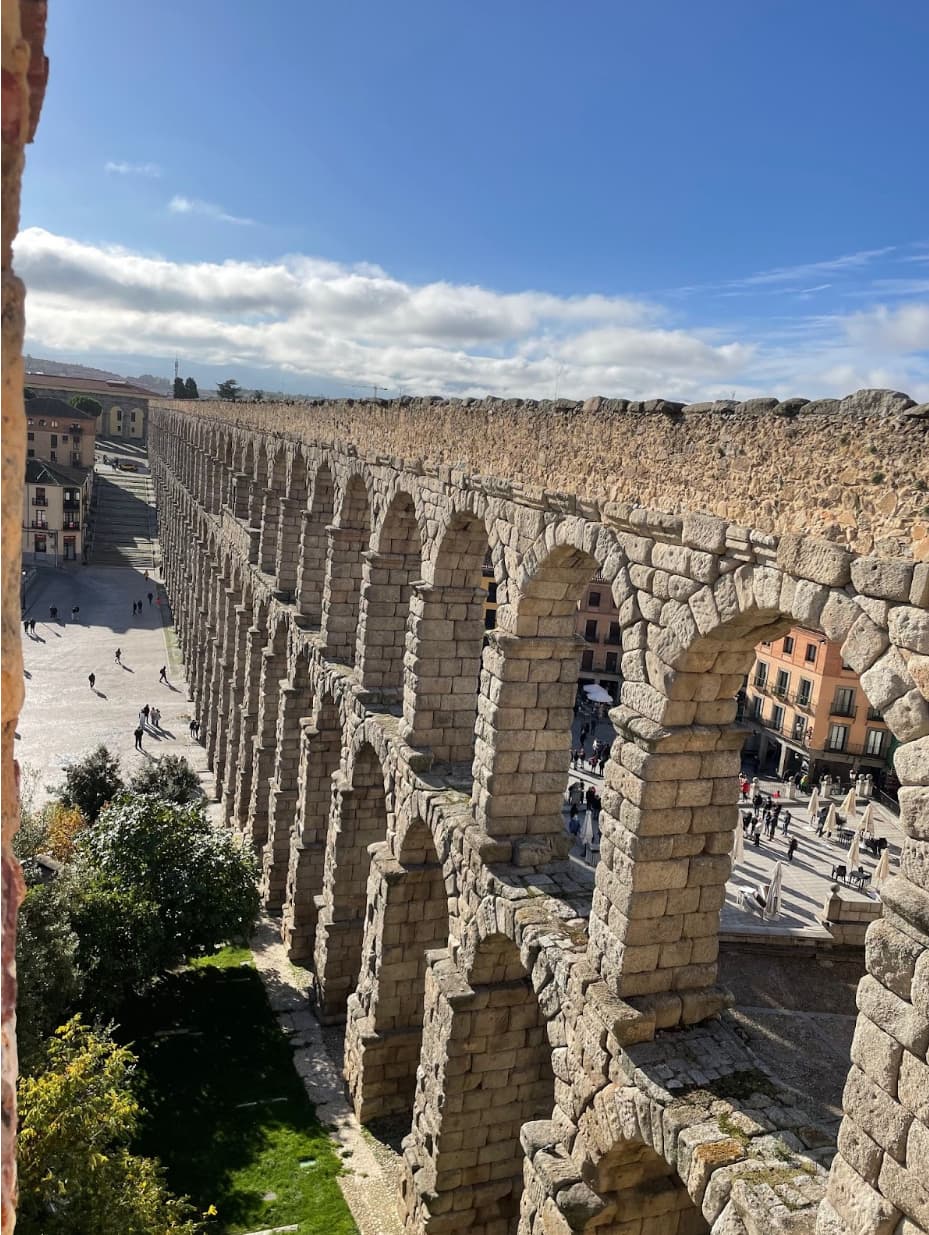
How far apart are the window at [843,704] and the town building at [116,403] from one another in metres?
107

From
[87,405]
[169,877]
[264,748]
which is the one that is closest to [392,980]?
[169,877]

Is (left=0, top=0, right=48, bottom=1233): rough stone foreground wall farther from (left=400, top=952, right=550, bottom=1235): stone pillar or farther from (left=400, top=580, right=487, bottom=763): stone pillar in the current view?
(left=400, top=580, right=487, bottom=763): stone pillar

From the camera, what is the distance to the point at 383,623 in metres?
18.4

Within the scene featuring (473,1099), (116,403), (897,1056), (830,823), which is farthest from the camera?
(116,403)

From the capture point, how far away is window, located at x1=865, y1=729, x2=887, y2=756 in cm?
3606

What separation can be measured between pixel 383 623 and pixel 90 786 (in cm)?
1467

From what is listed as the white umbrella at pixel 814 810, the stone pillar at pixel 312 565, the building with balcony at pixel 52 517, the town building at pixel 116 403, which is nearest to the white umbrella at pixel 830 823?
the white umbrella at pixel 814 810

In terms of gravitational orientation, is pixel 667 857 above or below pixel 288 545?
below

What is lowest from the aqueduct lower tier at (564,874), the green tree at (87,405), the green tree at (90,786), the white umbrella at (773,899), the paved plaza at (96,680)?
the paved plaza at (96,680)

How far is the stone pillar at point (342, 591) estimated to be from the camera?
824 inches

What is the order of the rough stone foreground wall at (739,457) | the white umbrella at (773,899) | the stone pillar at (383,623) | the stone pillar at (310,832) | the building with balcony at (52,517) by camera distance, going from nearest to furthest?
1. the rough stone foreground wall at (739,457)
2. the stone pillar at (383,623)
3. the white umbrella at (773,899)
4. the stone pillar at (310,832)
5. the building with balcony at (52,517)

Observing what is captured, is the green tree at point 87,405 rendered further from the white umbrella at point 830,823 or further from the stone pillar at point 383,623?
the stone pillar at point 383,623

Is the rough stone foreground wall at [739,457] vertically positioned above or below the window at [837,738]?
above

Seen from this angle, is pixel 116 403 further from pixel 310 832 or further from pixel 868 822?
pixel 868 822
